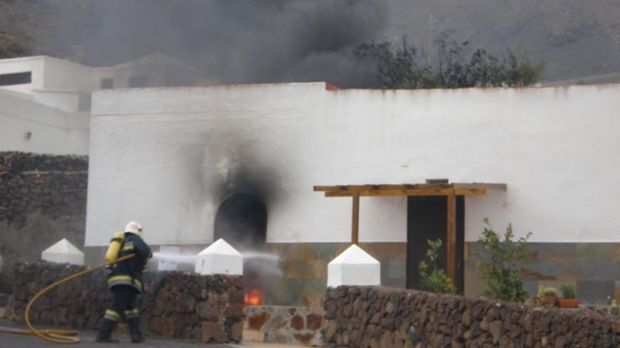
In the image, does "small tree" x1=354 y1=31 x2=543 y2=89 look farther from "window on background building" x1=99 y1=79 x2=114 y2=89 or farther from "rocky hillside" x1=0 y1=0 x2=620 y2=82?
"window on background building" x1=99 y1=79 x2=114 y2=89

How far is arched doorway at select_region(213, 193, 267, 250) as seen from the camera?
22.3 metres

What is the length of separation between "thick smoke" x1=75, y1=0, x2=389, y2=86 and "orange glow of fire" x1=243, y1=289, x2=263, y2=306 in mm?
9749

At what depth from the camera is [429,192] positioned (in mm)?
19844

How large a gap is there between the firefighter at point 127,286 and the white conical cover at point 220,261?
1.31 m

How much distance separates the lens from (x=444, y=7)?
6862 cm

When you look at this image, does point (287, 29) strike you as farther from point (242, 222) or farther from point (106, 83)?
point (242, 222)

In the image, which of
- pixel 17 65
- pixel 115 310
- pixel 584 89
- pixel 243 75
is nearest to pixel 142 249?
pixel 115 310

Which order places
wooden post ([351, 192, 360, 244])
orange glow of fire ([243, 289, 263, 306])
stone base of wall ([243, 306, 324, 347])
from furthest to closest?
orange glow of fire ([243, 289, 263, 306])
wooden post ([351, 192, 360, 244])
stone base of wall ([243, 306, 324, 347])

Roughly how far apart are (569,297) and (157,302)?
23.0 ft

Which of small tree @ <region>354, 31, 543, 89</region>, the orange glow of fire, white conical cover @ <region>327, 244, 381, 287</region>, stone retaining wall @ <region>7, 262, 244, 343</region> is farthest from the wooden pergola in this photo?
small tree @ <region>354, 31, 543, 89</region>

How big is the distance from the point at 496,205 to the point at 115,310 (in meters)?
8.35

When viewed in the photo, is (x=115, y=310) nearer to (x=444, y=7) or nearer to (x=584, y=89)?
(x=584, y=89)

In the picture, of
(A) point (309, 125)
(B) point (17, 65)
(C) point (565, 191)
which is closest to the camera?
(C) point (565, 191)

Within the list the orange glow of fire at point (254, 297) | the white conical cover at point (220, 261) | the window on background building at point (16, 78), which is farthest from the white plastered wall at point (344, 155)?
the window on background building at point (16, 78)
